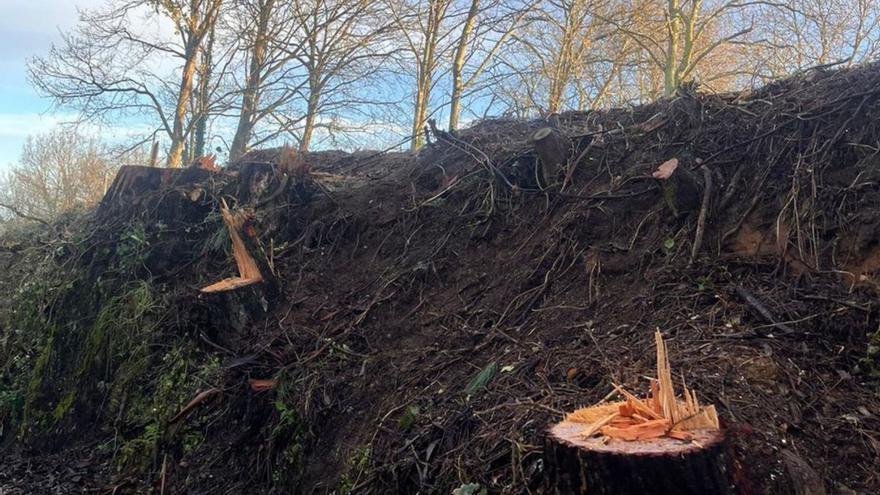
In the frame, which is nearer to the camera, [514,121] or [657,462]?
[657,462]

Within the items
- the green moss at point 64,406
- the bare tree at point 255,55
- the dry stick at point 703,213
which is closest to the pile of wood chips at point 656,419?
the dry stick at point 703,213

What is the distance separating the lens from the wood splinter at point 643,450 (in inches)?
Result: 81.7

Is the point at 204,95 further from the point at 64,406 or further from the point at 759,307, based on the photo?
the point at 759,307

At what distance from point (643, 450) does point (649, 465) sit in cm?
6

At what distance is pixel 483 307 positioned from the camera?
470cm

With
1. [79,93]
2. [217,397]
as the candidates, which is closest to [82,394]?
[217,397]

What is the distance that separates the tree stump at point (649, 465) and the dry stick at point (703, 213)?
2194 mm

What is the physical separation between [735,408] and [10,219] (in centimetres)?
1151

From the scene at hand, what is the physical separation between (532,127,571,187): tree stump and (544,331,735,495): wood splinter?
3255 millimetres

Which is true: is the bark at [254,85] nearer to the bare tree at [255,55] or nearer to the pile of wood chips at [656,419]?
the bare tree at [255,55]

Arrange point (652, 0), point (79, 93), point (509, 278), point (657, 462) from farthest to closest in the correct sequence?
point (652, 0) < point (79, 93) < point (509, 278) < point (657, 462)

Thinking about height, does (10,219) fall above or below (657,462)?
above

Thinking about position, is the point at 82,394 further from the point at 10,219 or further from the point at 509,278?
the point at 10,219

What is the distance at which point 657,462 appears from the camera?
207 centimetres
